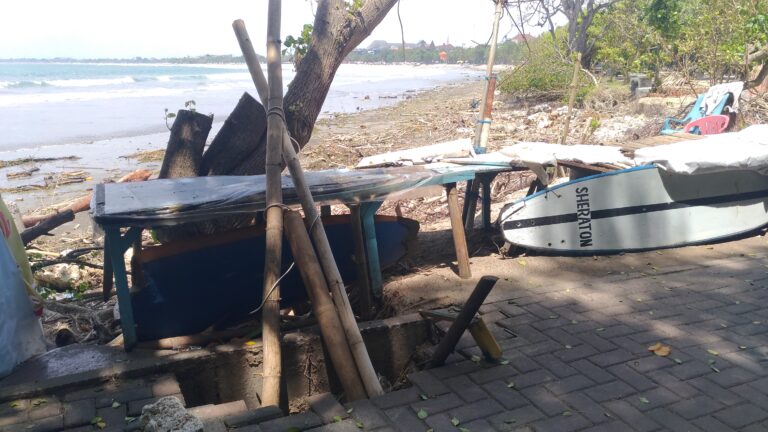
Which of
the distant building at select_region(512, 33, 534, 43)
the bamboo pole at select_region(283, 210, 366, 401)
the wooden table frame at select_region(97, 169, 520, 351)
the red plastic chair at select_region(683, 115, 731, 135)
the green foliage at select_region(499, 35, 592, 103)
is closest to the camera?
the bamboo pole at select_region(283, 210, 366, 401)

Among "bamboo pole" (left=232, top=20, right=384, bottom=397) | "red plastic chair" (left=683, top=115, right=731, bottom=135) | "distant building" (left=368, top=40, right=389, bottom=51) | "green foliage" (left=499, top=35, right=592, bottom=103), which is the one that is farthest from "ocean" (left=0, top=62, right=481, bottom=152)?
"distant building" (left=368, top=40, right=389, bottom=51)

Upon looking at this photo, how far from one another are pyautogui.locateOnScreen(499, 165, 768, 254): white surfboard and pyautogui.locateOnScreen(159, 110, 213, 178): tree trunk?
282cm

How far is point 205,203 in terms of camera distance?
14.0 feet

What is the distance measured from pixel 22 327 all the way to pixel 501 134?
11.4m

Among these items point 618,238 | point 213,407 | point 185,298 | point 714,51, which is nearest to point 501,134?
point 714,51

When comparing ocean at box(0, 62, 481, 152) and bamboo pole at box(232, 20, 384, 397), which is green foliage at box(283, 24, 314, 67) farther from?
ocean at box(0, 62, 481, 152)

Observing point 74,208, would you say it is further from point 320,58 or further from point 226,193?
point 226,193

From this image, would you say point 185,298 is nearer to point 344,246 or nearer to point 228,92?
point 344,246

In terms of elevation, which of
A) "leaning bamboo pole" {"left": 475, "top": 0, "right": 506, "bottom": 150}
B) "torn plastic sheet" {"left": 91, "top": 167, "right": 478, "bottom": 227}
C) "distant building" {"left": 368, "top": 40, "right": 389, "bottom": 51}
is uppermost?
"distant building" {"left": 368, "top": 40, "right": 389, "bottom": 51}

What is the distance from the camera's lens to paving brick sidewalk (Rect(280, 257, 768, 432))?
3434mm

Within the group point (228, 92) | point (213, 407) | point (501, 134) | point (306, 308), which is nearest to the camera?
point (213, 407)

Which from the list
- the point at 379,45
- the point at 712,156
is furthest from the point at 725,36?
the point at 379,45

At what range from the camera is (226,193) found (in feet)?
14.8

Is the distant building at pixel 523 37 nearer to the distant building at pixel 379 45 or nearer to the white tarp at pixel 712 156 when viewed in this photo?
the white tarp at pixel 712 156
